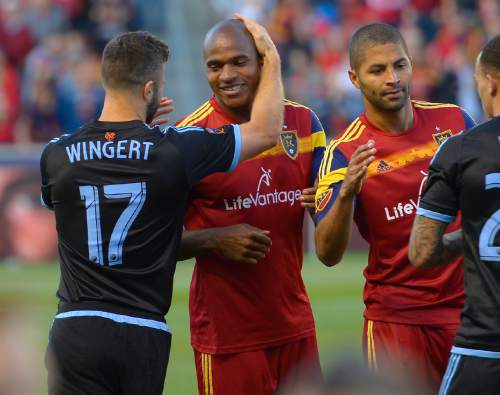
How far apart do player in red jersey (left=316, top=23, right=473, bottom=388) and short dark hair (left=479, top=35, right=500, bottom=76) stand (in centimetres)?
103

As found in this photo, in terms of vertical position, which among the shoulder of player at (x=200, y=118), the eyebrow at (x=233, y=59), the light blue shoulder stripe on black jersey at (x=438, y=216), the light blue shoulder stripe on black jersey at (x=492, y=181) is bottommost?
the light blue shoulder stripe on black jersey at (x=438, y=216)

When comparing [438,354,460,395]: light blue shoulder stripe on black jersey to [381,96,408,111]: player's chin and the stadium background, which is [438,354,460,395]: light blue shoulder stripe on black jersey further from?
the stadium background

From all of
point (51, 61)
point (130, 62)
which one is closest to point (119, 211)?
point (130, 62)

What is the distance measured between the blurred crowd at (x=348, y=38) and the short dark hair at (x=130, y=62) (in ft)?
42.6

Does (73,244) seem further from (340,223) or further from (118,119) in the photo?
(340,223)

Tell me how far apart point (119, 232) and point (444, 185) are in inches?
57.7

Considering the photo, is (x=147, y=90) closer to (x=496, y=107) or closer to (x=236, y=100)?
(x=236, y=100)

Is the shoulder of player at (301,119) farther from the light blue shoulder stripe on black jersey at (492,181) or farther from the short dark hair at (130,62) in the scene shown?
the light blue shoulder stripe on black jersey at (492,181)

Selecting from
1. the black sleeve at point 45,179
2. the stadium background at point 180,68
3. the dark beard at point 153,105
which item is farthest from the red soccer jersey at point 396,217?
the stadium background at point 180,68

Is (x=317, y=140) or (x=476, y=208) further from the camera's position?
(x=317, y=140)

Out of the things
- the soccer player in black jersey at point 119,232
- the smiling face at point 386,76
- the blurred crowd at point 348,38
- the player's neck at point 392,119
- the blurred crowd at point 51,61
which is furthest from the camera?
the blurred crowd at point 348,38

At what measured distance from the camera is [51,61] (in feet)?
57.8

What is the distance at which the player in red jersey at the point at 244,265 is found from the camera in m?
5.77

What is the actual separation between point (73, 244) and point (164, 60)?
1013 mm
